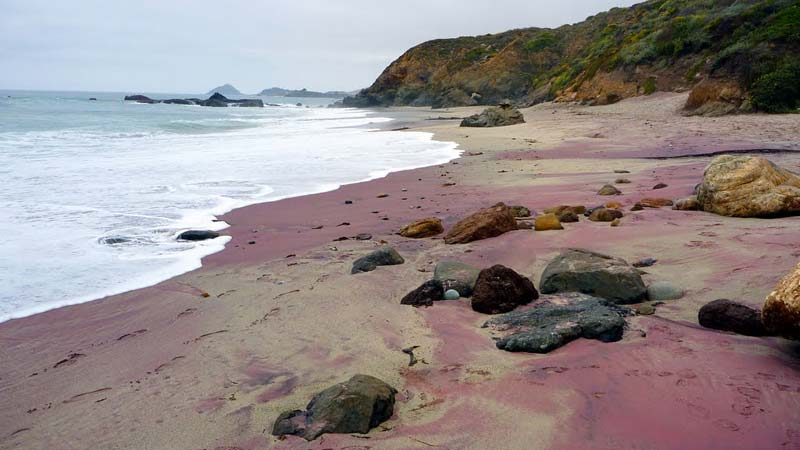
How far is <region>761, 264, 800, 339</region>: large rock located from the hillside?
16113mm

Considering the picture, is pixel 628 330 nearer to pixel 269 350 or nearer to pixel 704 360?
pixel 704 360

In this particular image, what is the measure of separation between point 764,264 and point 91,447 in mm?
4482

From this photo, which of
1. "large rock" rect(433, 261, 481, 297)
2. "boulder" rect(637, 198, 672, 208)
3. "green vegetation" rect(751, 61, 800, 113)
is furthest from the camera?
"green vegetation" rect(751, 61, 800, 113)

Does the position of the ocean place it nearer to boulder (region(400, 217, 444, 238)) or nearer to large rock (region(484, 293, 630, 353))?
boulder (region(400, 217, 444, 238))

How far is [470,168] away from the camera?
12.3m

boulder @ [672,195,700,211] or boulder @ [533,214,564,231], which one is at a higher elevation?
boulder @ [672,195,700,211]

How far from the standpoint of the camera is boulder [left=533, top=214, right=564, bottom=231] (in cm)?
616

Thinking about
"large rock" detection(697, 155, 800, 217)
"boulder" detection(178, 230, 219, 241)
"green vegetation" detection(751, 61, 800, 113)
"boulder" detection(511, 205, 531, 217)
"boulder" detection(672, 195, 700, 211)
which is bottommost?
"boulder" detection(178, 230, 219, 241)

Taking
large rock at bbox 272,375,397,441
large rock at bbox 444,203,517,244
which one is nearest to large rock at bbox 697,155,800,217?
large rock at bbox 444,203,517,244

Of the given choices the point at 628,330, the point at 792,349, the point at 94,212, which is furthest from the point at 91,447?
the point at 94,212

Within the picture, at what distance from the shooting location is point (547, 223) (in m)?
6.19

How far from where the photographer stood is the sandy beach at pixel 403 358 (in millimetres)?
2689

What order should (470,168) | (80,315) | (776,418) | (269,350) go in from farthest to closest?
1. (470,168)
2. (80,315)
3. (269,350)
4. (776,418)

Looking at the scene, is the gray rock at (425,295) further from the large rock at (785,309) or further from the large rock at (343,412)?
the large rock at (785,309)
